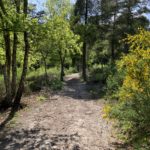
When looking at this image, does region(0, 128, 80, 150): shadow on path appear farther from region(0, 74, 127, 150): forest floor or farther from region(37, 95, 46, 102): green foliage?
region(37, 95, 46, 102): green foliage

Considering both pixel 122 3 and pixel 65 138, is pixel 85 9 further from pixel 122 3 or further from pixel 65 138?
pixel 65 138

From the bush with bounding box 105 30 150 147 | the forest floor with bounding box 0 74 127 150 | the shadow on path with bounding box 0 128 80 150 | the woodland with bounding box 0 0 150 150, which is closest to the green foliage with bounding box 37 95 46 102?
the woodland with bounding box 0 0 150 150

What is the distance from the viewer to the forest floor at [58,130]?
9.06 metres

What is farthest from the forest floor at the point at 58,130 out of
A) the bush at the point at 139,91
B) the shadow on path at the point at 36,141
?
the bush at the point at 139,91

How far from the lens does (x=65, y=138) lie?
9648 millimetres

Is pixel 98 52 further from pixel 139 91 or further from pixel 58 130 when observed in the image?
pixel 139 91

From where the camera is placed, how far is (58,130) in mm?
10664

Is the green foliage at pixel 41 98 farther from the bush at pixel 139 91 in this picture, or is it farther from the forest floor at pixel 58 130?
the bush at pixel 139 91

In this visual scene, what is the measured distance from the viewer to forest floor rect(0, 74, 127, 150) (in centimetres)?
906

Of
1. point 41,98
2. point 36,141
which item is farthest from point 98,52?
point 36,141

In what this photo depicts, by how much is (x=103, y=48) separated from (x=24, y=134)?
29.8m

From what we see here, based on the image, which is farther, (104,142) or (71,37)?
(71,37)

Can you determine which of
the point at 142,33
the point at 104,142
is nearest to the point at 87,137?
the point at 104,142

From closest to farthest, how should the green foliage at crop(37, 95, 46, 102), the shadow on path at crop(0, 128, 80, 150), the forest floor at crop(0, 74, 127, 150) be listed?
1. the shadow on path at crop(0, 128, 80, 150)
2. the forest floor at crop(0, 74, 127, 150)
3. the green foliage at crop(37, 95, 46, 102)
